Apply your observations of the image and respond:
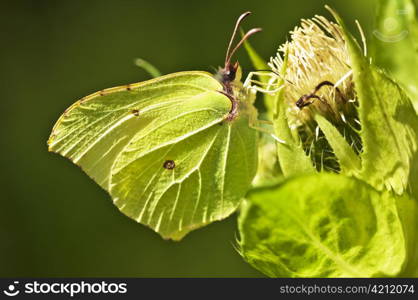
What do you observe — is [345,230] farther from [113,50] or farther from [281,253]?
[113,50]

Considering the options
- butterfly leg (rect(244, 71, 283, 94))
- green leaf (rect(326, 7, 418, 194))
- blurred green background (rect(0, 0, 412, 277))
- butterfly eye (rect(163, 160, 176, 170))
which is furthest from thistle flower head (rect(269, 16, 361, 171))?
blurred green background (rect(0, 0, 412, 277))

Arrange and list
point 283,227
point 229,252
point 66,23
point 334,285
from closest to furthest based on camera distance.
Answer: point 283,227
point 334,285
point 229,252
point 66,23

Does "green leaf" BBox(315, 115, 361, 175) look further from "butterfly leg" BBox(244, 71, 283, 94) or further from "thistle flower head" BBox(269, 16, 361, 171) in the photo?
"butterfly leg" BBox(244, 71, 283, 94)

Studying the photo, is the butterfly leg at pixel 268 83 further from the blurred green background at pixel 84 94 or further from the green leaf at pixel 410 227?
the blurred green background at pixel 84 94

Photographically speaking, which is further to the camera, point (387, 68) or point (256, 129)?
point (256, 129)

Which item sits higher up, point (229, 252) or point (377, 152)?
point (377, 152)

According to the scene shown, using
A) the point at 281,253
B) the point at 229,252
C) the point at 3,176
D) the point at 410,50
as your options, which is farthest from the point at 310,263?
the point at 3,176
